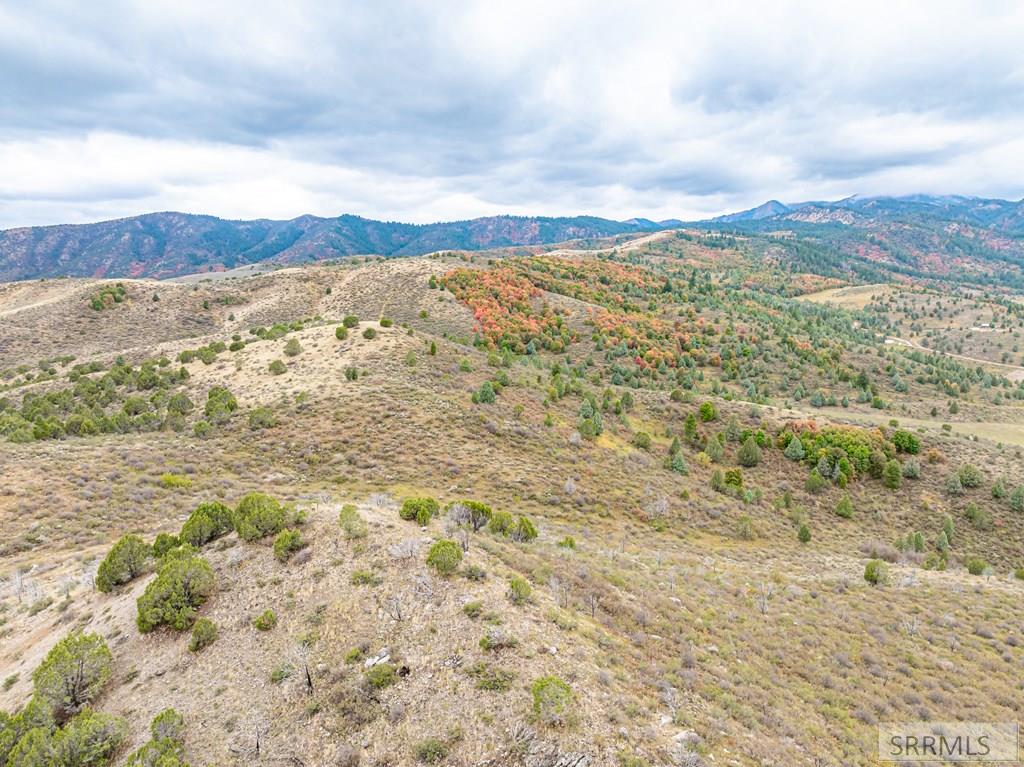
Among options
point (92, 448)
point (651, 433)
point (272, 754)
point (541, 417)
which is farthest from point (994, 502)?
point (92, 448)

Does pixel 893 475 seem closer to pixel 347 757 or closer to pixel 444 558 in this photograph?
pixel 444 558

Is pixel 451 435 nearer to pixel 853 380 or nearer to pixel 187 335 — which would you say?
pixel 187 335

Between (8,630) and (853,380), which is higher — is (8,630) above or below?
above

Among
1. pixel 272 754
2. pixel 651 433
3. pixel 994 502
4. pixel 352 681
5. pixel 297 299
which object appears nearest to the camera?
pixel 272 754

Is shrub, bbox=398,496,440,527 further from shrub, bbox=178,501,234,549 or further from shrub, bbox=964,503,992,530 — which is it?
shrub, bbox=964,503,992,530

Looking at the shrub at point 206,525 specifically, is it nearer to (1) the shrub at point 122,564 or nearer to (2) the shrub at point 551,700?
(1) the shrub at point 122,564

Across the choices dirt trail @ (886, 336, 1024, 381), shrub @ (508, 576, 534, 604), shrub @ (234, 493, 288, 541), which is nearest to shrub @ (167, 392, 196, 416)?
shrub @ (234, 493, 288, 541)

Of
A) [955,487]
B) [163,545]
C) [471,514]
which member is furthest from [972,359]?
[163,545]
